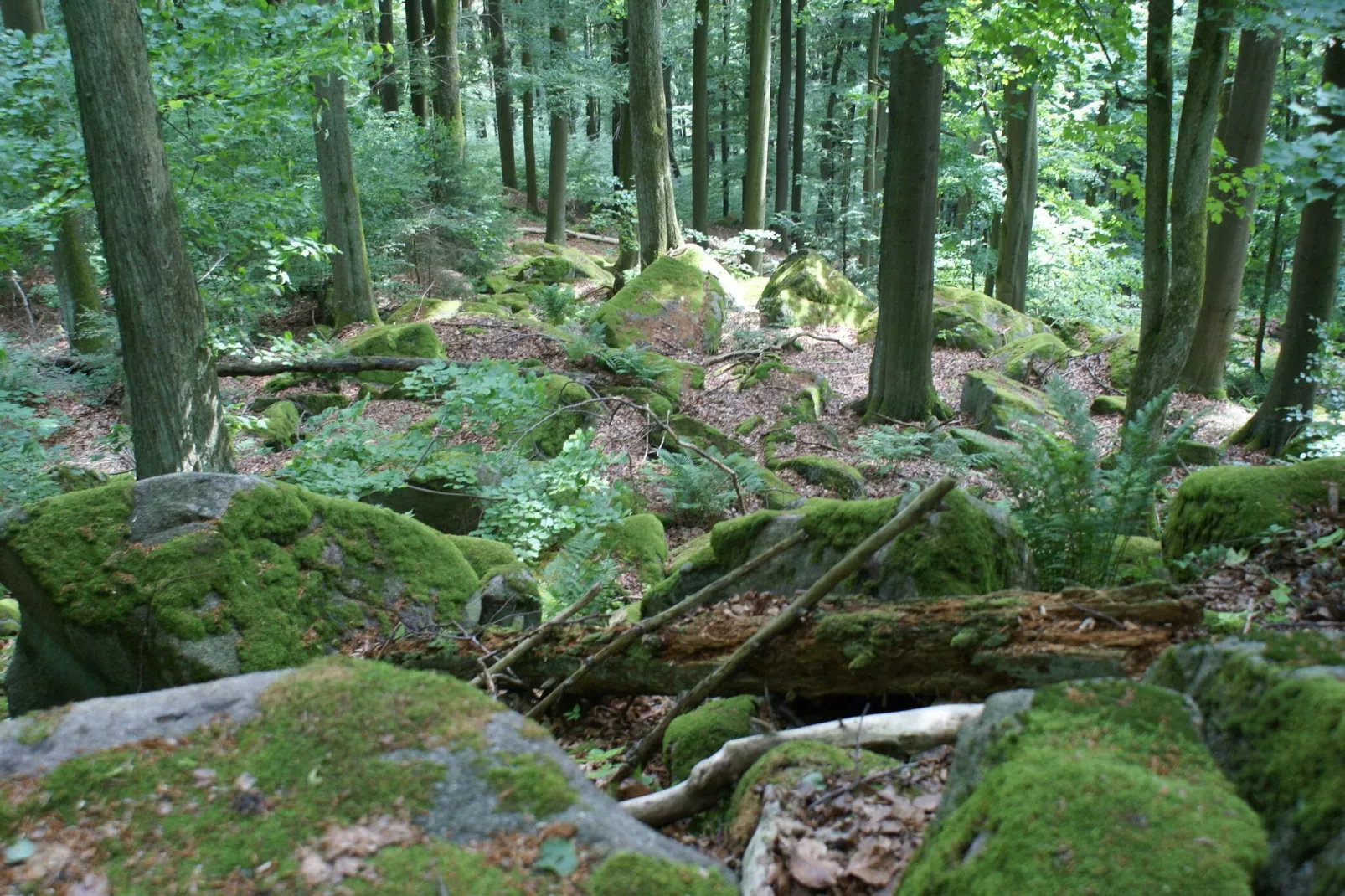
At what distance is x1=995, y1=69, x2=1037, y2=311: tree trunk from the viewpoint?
54.0 ft

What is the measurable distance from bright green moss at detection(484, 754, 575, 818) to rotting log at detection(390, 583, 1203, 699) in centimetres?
140

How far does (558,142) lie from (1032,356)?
1502cm

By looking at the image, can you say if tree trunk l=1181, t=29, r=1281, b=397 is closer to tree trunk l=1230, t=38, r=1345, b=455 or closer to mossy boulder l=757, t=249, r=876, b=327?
tree trunk l=1230, t=38, r=1345, b=455

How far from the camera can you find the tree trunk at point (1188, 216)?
6.66 m

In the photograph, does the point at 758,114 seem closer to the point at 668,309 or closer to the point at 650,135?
the point at 650,135

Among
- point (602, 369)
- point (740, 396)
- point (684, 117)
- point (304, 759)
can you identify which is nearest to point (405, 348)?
point (602, 369)

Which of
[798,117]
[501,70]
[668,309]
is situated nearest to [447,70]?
[501,70]

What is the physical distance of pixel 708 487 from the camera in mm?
7984

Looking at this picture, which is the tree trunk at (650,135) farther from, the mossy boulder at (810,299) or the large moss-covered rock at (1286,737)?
the large moss-covered rock at (1286,737)

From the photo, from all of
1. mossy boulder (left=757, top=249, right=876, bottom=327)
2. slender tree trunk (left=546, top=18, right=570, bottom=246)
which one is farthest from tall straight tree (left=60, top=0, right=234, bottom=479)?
slender tree trunk (left=546, top=18, right=570, bottom=246)

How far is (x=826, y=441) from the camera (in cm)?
1029

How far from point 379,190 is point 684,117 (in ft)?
96.2

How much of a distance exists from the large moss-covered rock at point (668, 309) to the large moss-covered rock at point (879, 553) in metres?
7.87

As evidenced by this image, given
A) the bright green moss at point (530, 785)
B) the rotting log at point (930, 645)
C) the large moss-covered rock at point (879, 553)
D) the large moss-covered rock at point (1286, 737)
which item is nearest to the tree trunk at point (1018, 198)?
the large moss-covered rock at point (879, 553)
